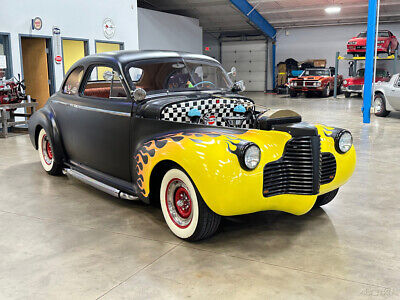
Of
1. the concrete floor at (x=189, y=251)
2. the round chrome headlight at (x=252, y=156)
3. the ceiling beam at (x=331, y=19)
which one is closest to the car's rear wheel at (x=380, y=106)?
the concrete floor at (x=189, y=251)

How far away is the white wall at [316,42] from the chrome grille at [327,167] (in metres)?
23.3

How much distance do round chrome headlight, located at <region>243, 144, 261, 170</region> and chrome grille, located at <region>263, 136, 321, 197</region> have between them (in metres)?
0.22

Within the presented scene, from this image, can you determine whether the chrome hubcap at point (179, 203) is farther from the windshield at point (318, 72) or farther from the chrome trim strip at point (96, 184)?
the windshield at point (318, 72)

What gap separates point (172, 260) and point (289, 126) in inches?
54.1

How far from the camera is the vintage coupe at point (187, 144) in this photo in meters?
3.06

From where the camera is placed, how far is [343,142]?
3672 mm

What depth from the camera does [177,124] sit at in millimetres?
3467

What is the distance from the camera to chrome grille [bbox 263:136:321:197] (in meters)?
3.19

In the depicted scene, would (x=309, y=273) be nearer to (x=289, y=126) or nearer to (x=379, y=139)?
(x=289, y=126)

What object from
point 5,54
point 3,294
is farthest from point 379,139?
point 5,54

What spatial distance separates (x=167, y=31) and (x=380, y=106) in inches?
463

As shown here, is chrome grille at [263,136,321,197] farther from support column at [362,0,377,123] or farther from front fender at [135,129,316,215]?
support column at [362,0,377,123]

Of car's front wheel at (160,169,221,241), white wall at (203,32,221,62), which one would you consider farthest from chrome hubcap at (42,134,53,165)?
white wall at (203,32,221,62)

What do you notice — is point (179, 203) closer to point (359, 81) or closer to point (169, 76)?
point (169, 76)
